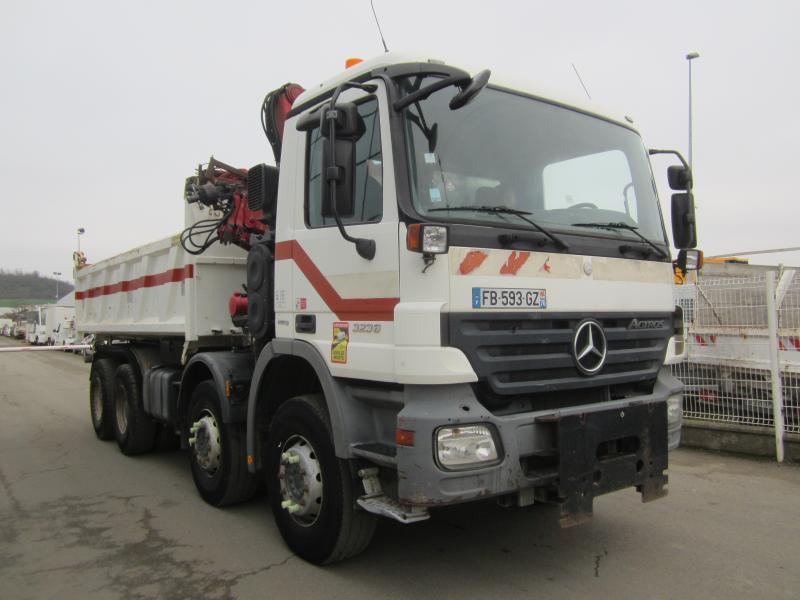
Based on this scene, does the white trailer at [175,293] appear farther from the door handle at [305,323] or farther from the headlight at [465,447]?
the headlight at [465,447]

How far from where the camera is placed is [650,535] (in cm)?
451

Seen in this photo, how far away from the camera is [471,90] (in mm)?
3227

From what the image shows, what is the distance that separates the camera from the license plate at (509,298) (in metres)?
3.33

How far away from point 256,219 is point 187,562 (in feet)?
8.76

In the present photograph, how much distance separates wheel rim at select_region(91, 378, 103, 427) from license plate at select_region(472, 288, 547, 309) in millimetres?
6445

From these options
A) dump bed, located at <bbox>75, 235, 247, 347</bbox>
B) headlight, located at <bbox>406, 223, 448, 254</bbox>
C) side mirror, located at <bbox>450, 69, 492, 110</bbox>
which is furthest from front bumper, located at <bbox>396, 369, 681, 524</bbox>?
dump bed, located at <bbox>75, 235, 247, 347</bbox>

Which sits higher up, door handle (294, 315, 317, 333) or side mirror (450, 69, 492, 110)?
side mirror (450, 69, 492, 110)

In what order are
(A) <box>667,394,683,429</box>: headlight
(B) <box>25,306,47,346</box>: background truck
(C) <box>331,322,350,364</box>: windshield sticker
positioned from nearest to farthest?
(C) <box>331,322,350,364</box>: windshield sticker
(A) <box>667,394,683,429</box>: headlight
(B) <box>25,306,47,346</box>: background truck

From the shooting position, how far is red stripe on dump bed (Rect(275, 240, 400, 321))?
347cm

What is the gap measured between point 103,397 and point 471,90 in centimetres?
663

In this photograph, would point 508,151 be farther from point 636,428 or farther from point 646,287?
point 636,428

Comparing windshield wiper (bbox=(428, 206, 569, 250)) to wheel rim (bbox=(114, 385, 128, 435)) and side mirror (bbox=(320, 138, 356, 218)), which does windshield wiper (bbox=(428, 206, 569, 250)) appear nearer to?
side mirror (bbox=(320, 138, 356, 218))

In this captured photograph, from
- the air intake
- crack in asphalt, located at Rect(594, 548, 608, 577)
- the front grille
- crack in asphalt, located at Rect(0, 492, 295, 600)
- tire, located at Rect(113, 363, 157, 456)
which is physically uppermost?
the air intake

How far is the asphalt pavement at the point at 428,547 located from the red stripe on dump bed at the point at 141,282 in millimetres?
1946
